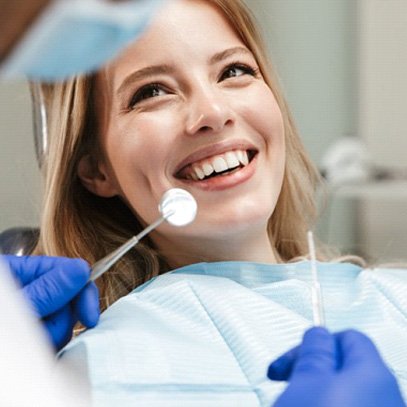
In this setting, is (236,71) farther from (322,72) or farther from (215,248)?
(322,72)

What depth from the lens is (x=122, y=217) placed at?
1402mm

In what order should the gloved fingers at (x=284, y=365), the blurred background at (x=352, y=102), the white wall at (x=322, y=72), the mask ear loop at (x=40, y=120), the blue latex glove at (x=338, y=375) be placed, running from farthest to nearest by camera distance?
the white wall at (x=322, y=72) → the blurred background at (x=352, y=102) → the mask ear loop at (x=40, y=120) → the gloved fingers at (x=284, y=365) → the blue latex glove at (x=338, y=375)

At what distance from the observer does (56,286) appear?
959 mm

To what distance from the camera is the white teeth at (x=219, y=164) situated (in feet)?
3.81

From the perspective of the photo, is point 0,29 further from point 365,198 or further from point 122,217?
point 365,198

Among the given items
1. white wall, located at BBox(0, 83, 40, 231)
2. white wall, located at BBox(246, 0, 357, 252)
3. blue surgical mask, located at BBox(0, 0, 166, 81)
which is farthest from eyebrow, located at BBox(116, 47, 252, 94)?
white wall, located at BBox(246, 0, 357, 252)

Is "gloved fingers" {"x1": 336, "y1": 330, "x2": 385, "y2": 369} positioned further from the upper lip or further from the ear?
the ear

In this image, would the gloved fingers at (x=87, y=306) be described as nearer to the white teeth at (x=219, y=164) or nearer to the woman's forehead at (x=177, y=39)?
the white teeth at (x=219, y=164)

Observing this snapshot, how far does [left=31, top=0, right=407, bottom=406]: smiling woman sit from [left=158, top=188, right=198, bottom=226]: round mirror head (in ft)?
0.20

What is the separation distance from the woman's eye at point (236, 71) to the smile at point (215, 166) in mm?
140

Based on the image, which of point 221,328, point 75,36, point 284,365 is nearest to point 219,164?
point 221,328

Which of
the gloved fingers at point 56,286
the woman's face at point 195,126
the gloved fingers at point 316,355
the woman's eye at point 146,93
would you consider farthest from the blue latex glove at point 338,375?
the woman's eye at point 146,93

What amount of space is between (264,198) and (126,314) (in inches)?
11.9

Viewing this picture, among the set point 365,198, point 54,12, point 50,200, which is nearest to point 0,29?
point 54,12
